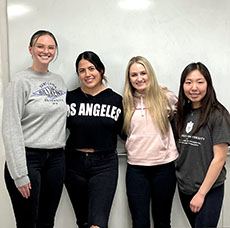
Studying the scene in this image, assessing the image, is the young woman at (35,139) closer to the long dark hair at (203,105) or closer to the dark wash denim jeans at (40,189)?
the dark wash denim jeans at (40,189)

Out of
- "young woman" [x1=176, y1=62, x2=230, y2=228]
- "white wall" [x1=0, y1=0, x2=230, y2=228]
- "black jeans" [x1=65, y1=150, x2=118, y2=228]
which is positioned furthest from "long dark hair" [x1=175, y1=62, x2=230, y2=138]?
"black jeans" [x1=65, y1=150, x2=118, y2=228]

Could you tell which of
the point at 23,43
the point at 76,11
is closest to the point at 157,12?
the point at 76,11

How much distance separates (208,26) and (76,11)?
0.96m

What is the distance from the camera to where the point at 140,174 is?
5.79ft

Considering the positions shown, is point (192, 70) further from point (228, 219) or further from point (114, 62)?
point (228, 219)

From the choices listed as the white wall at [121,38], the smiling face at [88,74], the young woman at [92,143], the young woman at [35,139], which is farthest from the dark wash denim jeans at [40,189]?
the smiling face at [88,74]

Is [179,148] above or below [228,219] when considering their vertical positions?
above

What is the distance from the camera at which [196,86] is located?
1552 mm

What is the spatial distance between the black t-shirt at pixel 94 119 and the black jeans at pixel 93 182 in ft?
0.21

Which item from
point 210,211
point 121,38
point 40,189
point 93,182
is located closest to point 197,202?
point 210,211

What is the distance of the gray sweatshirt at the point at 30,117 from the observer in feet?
4.80

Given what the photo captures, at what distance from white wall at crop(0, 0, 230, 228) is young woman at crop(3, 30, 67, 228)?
0.28 metres

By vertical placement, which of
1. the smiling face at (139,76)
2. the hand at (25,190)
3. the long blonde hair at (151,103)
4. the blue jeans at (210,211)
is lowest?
the blue jeans at (210,211)

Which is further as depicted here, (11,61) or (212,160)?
(11,61)
